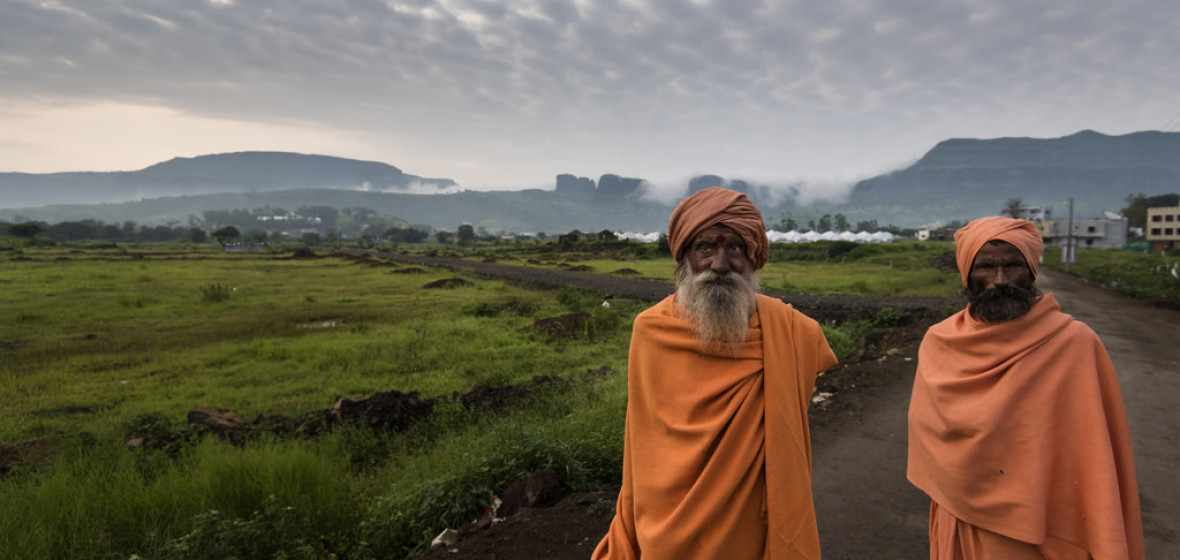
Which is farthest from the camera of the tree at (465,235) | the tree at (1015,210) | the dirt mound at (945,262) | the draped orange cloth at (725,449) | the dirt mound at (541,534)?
the tree at (465,235)

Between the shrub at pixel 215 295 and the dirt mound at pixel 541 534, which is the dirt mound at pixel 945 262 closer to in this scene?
the dirt mound at pixel 541 534

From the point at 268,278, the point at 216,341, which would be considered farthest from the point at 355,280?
the point at 216,341

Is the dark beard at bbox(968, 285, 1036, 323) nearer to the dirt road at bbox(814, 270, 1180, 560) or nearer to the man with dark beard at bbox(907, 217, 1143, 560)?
the man with dark beard at bbox(907, 217, 1143, 560)

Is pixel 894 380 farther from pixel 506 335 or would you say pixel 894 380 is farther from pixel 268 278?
pixel 268 278

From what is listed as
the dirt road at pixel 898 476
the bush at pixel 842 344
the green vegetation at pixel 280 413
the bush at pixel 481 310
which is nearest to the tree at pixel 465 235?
the green vegetation at pixel 280 413

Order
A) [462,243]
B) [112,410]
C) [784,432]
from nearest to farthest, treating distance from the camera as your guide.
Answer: [784,432] → [112,410] → [462,243]

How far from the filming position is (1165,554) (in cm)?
319

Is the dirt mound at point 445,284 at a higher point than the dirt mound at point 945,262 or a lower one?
lower

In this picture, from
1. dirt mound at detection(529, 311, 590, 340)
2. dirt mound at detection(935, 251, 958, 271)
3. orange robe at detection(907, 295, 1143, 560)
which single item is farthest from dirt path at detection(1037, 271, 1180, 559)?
dirt mound at detection(935, 251, 958, 271)

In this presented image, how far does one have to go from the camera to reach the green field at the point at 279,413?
12.4 ft

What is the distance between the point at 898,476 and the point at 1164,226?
260ft

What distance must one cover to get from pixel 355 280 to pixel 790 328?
2881 centimetres

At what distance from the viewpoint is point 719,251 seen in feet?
6.93

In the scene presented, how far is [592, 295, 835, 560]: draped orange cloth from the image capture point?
5.92 feet
